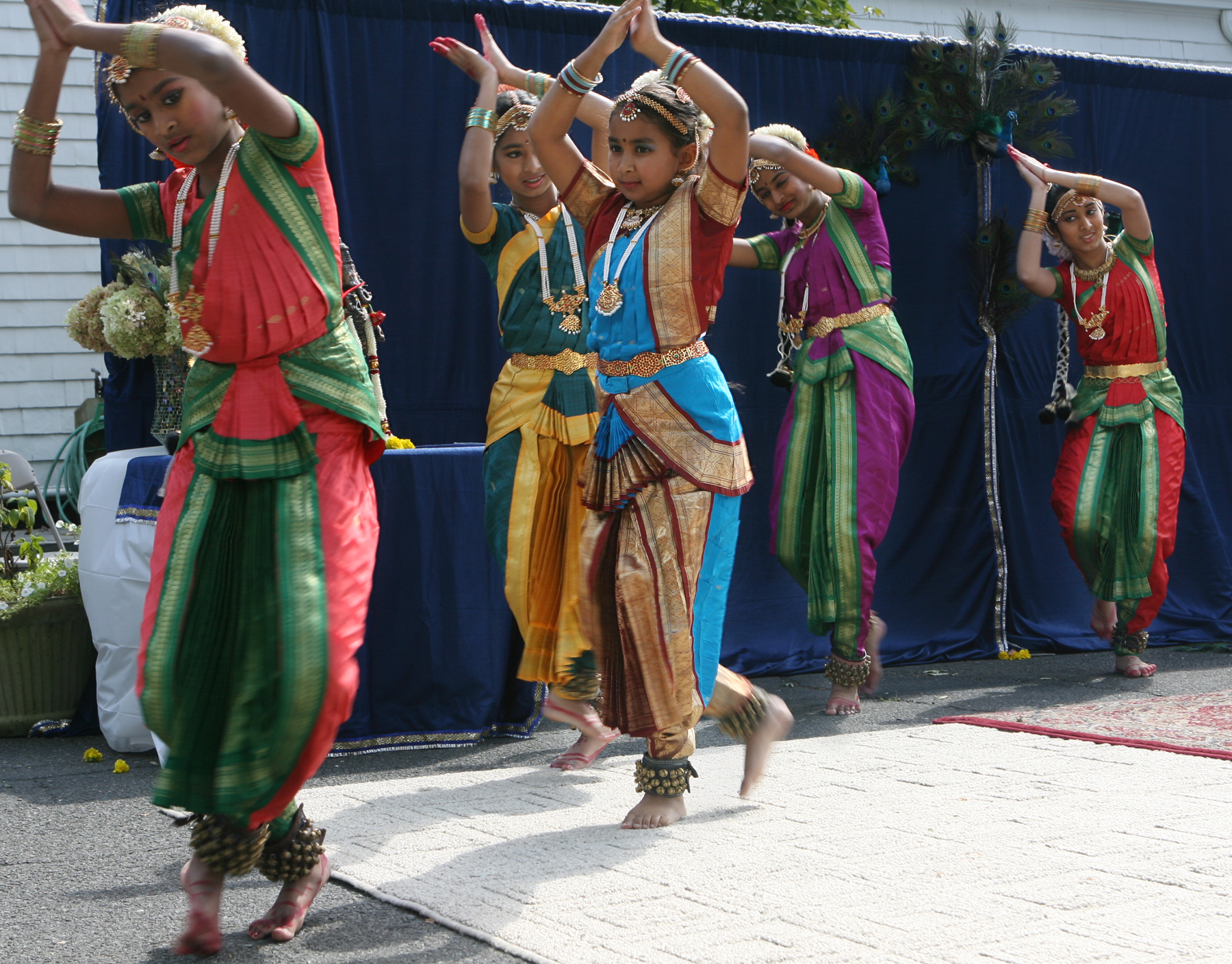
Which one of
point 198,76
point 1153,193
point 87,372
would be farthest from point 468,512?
point 87,372

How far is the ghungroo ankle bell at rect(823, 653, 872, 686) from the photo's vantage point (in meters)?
5.36

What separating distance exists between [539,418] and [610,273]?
107 centimetres

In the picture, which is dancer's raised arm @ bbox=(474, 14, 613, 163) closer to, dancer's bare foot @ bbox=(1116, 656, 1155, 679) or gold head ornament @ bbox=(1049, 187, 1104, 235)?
gold head ornament @ bbox=(1049, 187, 1104, 235)

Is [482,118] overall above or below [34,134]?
above

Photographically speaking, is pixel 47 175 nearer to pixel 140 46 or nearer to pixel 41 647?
pixel 140 46

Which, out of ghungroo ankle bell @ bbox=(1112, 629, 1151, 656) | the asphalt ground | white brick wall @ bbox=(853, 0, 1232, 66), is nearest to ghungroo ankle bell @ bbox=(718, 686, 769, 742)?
the asphalt ground

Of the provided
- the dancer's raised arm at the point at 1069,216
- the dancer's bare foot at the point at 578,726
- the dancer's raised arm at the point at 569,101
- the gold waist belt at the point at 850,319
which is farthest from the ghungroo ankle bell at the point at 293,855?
the dancer's raised arm at the point at 1069,216

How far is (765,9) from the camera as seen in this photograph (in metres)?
7.70

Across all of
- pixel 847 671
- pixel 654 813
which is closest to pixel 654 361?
pixel 654 813

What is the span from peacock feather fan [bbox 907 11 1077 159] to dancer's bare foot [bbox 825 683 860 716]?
2.82 metres

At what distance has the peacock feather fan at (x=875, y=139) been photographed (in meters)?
6.47

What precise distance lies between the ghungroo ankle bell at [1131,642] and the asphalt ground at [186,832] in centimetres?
15

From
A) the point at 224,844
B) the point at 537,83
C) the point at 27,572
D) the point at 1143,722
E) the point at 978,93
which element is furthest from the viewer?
the point at 978,93

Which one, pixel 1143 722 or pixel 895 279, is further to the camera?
pixel 895 279
